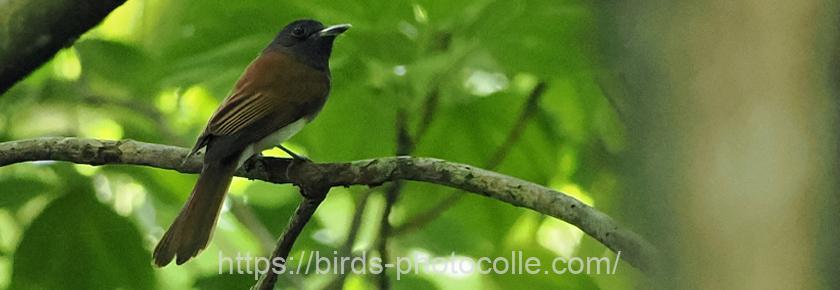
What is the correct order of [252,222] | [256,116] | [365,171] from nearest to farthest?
[365,171] → [256,116] → [252,222]

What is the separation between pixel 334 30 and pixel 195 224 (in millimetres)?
184

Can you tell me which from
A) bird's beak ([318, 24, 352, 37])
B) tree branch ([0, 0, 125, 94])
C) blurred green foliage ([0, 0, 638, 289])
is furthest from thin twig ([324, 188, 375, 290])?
tree branch ([0, 0, 125, 94])

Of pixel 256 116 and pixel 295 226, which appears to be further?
pixel 256 116

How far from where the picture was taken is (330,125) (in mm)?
795

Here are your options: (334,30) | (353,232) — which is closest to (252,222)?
(353,232)

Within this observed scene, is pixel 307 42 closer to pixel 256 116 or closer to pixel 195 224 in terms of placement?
pixel 256 116

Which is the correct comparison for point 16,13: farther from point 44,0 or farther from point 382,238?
point 382,238

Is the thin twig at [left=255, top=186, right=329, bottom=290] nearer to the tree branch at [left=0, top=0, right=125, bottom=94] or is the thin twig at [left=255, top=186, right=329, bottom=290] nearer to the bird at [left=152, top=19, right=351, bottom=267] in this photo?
the bird at [left=152, top=19, right=351, bottom=267]

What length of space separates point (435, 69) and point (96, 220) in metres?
0.31

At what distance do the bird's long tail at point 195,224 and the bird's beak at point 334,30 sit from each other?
0.47 feet

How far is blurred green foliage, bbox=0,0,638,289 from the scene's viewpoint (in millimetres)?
729

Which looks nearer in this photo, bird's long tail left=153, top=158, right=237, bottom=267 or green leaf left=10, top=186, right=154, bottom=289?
bird's long tail left=153, top=158, right=237, bottom=267

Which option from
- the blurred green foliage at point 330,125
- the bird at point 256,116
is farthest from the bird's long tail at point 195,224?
the blurred green foliage at point 330,125

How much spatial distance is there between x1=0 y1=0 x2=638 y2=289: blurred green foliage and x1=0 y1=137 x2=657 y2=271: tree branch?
10 cm
